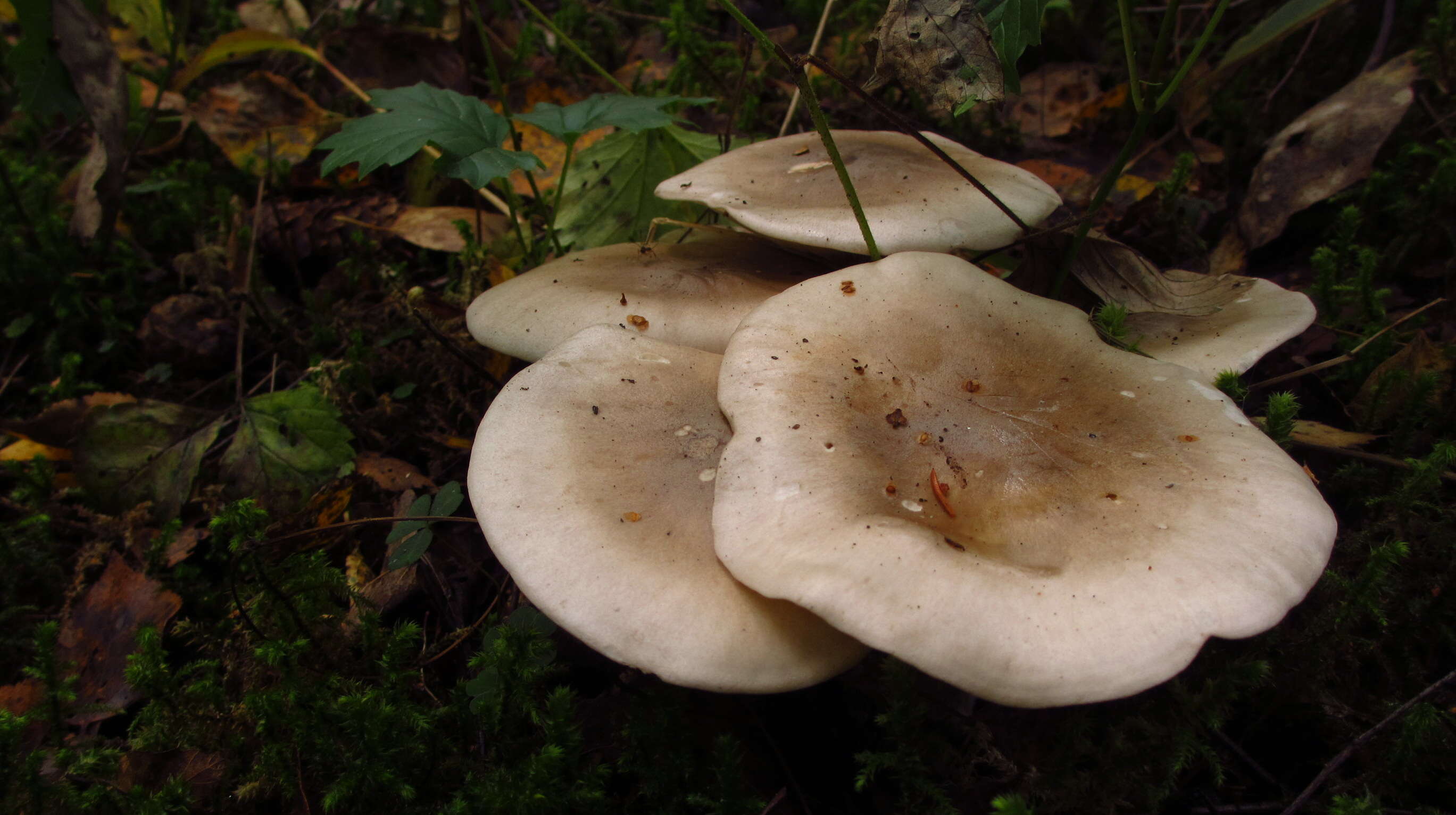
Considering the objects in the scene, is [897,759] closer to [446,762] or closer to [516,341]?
[446,762]

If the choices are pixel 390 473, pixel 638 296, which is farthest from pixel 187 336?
pixel 638 296

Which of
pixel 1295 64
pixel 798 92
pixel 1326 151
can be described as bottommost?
pixel 798 92

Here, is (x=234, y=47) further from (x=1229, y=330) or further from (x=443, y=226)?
(x=1229, y=330)

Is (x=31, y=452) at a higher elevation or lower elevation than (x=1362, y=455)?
lower

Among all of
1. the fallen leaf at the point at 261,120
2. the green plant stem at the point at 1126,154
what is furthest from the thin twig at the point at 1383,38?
the fallen leaf at the point at 261,120

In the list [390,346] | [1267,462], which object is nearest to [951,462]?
[1267,462]

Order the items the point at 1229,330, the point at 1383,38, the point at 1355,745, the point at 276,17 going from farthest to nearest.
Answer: the point at 276,17 → the point at 1383,38 → the point at 1229,330 → the point at 1355,745
